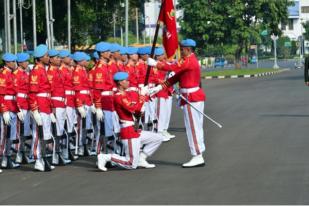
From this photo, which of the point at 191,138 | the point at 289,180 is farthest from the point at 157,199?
the point at 191,138

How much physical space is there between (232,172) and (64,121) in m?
A: 3.73

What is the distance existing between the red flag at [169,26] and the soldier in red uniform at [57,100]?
2039 millimetres

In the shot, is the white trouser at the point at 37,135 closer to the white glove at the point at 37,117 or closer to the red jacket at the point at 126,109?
the white glove at the point at 37,117

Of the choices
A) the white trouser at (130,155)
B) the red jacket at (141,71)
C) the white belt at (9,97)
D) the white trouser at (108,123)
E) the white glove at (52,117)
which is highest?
the red jacket at (141,71)

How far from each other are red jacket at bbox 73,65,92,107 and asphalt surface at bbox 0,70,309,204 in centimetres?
101

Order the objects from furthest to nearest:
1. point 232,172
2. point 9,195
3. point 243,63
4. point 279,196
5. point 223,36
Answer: point 243,63, point 223,36, point 232,172, point 9,195, point 279,196

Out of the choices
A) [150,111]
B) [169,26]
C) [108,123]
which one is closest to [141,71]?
[150,111]

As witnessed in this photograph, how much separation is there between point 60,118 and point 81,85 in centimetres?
83

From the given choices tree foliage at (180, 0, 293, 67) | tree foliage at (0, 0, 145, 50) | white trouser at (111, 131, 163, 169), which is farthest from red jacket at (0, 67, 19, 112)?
tree foliage at (180, 0, 293, 67)

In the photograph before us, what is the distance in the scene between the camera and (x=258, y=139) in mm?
18172

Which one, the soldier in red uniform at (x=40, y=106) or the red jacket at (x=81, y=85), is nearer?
the soldier in red uniform at (x=40, y=106)

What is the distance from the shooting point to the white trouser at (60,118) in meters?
15.7

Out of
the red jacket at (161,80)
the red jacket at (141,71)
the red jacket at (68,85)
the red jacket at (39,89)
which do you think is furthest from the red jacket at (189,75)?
the red jacket at (161,80)

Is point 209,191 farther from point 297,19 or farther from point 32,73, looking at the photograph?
point 297,19
